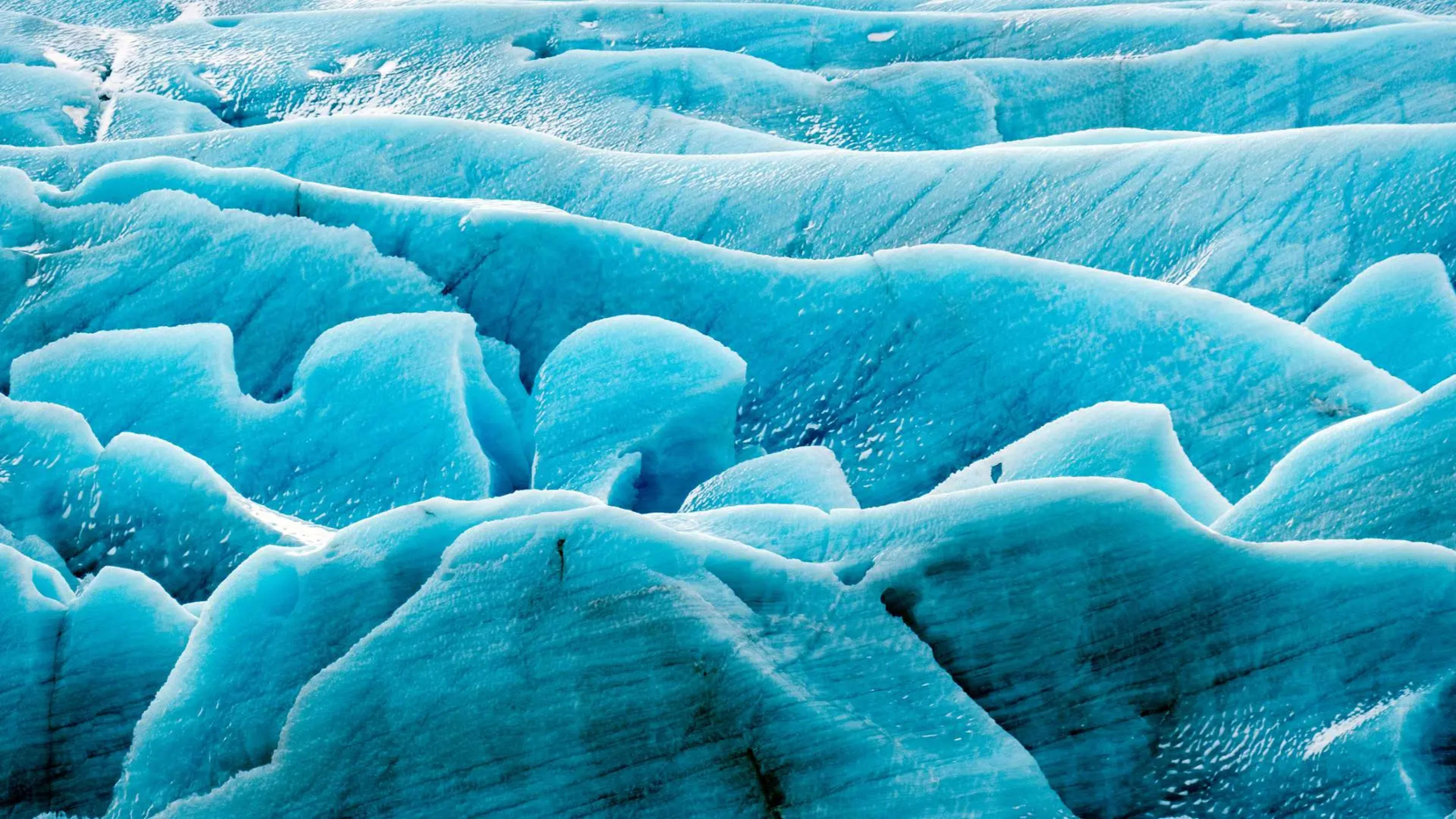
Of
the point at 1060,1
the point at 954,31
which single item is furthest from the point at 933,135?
the point at 1060,1

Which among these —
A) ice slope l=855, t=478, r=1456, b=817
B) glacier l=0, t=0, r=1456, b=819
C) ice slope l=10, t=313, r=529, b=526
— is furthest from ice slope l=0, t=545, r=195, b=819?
ice slope l=855, t=478, r=1456, b=817

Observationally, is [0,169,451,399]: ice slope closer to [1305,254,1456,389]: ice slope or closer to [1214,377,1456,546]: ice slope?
[1214,377,1456,546]: ice slope

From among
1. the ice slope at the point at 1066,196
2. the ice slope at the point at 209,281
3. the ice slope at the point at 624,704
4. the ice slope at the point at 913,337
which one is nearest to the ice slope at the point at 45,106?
the ice slope at the point at 1066,196

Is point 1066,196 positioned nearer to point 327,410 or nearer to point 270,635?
point 327,410

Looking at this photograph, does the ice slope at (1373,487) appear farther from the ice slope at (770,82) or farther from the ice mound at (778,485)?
the ice slope at (770,82)

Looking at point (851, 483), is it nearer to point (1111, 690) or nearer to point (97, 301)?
point (1111, 690)

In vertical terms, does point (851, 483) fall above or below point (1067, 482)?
below
